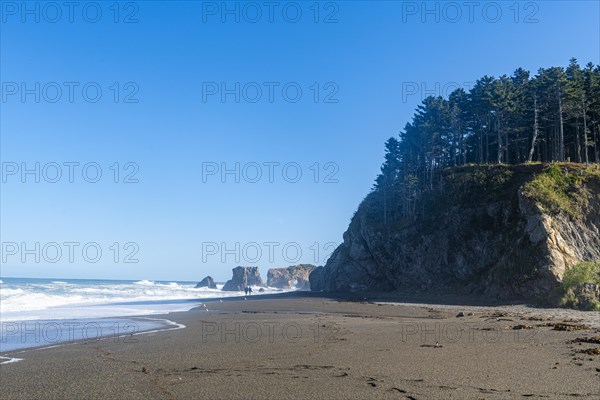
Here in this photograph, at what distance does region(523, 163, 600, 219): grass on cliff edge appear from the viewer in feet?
121

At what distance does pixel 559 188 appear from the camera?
39.2 meters

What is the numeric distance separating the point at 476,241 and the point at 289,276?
118 meters

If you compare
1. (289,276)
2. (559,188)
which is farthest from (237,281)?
(559,188)

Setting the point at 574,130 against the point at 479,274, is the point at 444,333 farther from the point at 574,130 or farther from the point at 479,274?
the point at 574,130

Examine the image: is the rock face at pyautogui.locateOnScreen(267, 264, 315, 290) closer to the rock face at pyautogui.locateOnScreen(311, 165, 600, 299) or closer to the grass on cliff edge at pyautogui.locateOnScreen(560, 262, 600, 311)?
the rock face at pyautogui.locateOnScreen(311, 165, 600, 299)

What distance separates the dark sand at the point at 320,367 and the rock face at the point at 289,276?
13482 centimetres

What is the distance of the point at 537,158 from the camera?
208 feet

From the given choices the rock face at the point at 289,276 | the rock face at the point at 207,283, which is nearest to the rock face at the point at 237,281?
the rock face at the point at 207,283

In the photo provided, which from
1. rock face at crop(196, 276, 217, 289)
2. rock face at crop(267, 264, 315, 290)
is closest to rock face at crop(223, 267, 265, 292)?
rock face at crop(196, 276, 217, 289)

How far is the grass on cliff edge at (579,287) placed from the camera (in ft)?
83.0

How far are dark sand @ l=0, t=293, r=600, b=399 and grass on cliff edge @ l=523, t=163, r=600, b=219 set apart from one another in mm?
24432

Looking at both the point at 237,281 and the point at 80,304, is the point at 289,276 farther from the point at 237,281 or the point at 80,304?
the point at 80,304

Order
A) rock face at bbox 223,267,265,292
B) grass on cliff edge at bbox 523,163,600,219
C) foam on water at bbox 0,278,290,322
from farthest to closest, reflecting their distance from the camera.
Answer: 1. rock face at bbox 223,267,265,292
2. grass on cliff edge at bbox 523,163,600,219
3. foam on water at bbox 0,278,290,322

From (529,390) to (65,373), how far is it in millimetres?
9832
